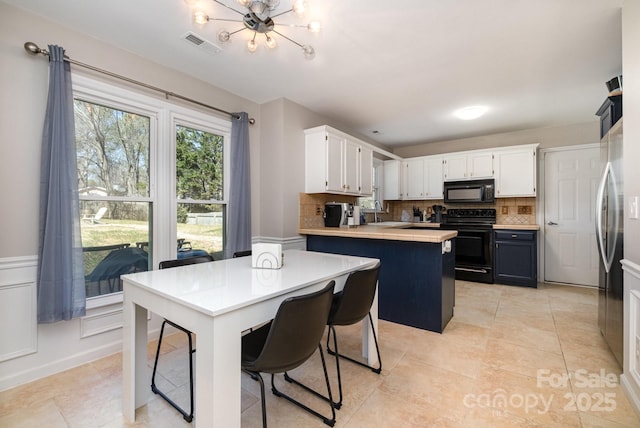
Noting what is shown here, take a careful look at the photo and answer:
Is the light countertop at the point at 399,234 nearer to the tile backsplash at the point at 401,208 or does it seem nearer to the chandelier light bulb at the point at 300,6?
the tile backsplash at the point at 401,208

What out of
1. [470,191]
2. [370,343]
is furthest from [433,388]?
[470,191]

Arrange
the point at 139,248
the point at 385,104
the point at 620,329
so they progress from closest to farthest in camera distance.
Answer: the point at 620,329 → the point at 139,248 → the point at 385,104

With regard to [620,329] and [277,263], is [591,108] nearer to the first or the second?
[620,329]

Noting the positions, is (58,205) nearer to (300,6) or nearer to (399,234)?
(300,6)

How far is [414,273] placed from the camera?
9.25 ft

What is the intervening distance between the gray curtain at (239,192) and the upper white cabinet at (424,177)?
3437mm

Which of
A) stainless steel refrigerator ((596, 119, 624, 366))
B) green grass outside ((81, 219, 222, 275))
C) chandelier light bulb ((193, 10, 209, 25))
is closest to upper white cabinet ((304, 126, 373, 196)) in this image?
green grass outside ((81, 219, 222, 275))

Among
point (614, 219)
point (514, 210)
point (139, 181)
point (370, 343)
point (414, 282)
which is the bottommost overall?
point (370, 343)

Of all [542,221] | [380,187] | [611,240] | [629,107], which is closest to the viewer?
[629,107]

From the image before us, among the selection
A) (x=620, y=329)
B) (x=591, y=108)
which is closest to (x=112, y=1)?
(x=620, y=329)

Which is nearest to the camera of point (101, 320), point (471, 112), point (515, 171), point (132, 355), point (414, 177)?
point (132, 355)

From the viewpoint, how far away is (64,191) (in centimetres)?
201

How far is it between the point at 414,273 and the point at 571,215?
338 centimetres

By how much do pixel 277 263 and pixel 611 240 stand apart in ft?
8.26
